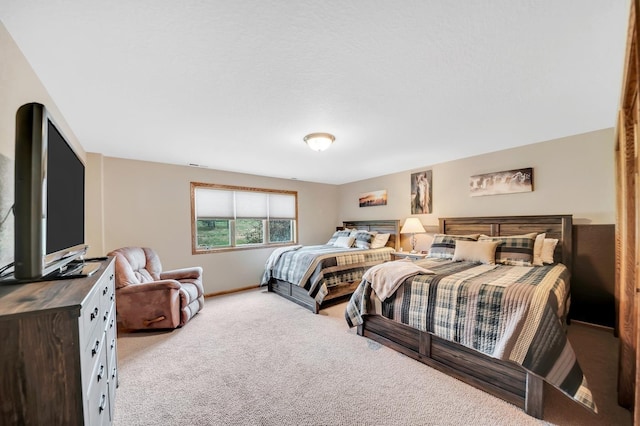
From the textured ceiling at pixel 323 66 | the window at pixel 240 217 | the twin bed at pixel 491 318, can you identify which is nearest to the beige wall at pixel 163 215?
the window at pixel 240 217

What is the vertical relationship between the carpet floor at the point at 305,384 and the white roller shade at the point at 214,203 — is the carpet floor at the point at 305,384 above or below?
below

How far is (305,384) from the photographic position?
2021 mm

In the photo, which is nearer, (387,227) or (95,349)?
(95,349)

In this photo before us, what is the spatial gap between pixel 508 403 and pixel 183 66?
10.7ft

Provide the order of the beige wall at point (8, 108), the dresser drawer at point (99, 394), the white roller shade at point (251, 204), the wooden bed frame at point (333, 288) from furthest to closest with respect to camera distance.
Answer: the white roller shade at point (251, 204) → the wooden bed frame at point (333, 288) → the beige wall at point (8, 108) → the dresser drawer at point (99, 394)

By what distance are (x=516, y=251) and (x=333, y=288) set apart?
2450 mm

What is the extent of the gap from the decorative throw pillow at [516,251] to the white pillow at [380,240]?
211cm

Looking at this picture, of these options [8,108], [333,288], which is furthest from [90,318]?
[333,288]

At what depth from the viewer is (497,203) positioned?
3.79 meters

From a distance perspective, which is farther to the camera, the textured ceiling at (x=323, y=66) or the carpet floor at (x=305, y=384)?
the carpet floor at (x=305, y=384)

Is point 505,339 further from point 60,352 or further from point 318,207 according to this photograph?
point 318,207

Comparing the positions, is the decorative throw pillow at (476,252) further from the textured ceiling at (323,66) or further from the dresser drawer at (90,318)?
the dresser drawer at (90,318)

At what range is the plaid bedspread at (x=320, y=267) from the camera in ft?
12.2

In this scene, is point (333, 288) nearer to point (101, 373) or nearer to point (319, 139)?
point (319, 139)
